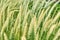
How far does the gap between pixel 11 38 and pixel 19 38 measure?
0.07 m

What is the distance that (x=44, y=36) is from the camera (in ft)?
6.43

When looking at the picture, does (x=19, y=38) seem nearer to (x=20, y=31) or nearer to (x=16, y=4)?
(x=20, y=31)

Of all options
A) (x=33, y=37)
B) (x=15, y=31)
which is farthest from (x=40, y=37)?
(x=15, y=31)

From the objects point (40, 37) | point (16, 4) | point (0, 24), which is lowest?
point (40, 37)

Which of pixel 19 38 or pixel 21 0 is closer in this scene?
pixel 19 38

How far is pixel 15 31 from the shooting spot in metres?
1.89

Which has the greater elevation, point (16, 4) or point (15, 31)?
point (16, 4)

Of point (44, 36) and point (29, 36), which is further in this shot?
point (44, 36)

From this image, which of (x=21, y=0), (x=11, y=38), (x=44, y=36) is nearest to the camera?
(x=11, y=38)

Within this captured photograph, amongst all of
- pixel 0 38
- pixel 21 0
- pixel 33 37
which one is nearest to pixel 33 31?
pixel 33 37

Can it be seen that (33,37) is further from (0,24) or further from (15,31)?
(0,24)

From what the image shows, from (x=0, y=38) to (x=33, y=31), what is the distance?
0.89 feet

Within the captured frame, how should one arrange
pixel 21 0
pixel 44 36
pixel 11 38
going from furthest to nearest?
pixel 21 0 < pixel 44 36 < pixel 11 38

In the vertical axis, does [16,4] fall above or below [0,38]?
above
